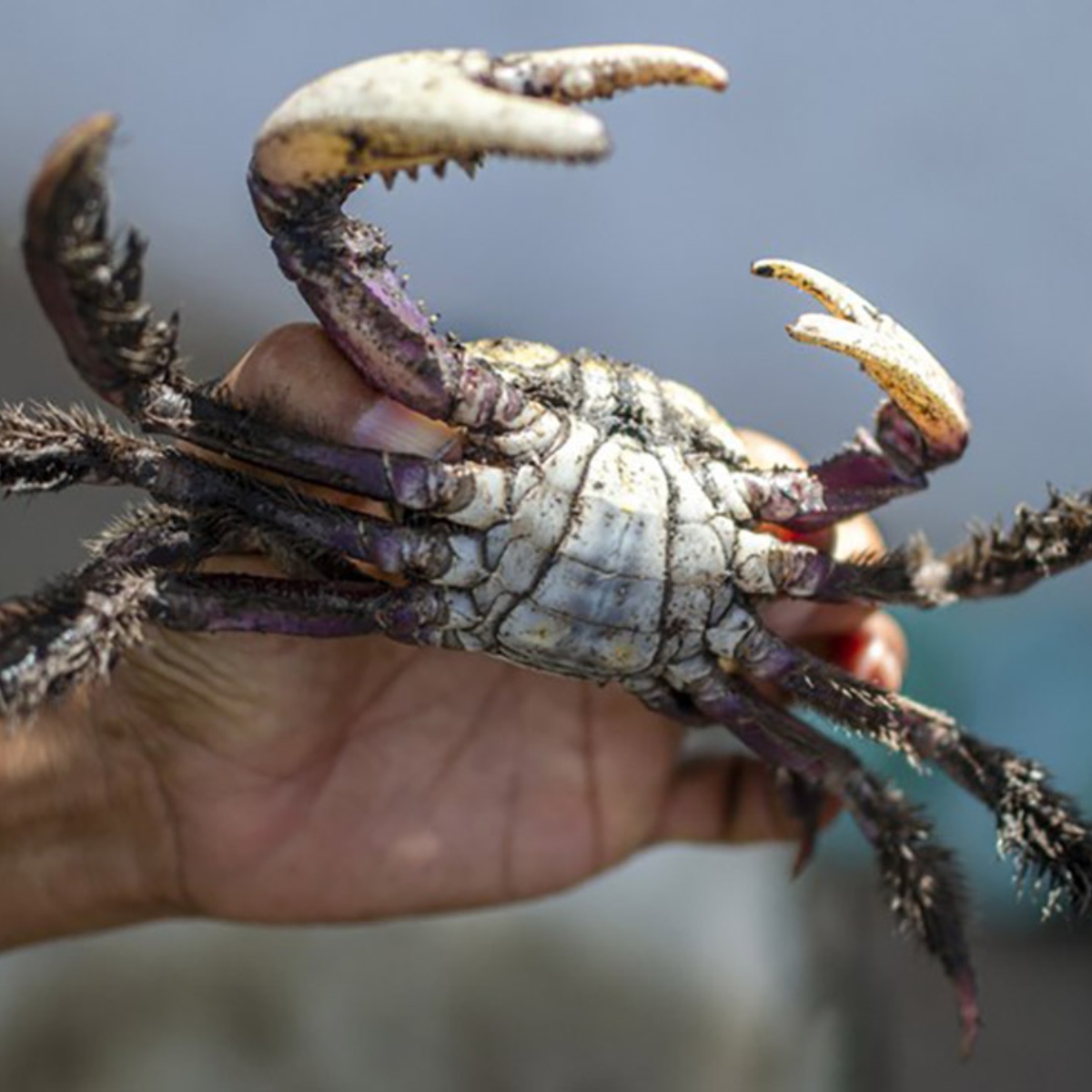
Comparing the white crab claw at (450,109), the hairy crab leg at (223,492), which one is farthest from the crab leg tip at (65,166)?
the hairy crab leg at (223,492)

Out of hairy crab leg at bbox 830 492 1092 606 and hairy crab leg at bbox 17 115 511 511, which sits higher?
hairy crab leg at bbox 17 115 511 511

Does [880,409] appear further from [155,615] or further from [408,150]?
[155,615]

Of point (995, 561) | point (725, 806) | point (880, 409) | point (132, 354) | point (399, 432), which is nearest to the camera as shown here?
point (132, 354)

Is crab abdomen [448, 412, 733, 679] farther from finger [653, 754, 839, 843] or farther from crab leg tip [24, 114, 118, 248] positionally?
finger [653, 754, 839, 843]

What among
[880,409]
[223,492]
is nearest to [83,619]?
[223,492]

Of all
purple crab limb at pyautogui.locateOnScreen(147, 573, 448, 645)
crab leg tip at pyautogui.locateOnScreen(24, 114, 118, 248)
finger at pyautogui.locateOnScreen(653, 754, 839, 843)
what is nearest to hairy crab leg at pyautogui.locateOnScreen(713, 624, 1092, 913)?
purple crab limb at pyautogui.locateOnScreen(147, 573, 448, 645)
